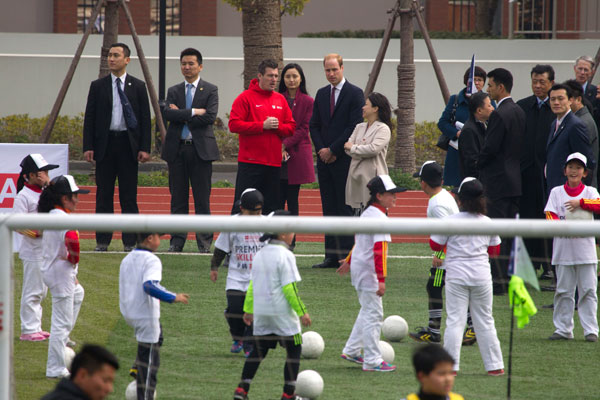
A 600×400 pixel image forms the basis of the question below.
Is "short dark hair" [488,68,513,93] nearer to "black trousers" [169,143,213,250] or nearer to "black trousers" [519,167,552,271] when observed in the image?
"black trousers" [519,167,552,271]

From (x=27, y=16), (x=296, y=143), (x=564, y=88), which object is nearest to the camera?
(x=564, y=88)

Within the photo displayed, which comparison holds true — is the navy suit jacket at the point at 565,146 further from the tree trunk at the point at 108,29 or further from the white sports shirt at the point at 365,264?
the tree trunk at the point at 108,29

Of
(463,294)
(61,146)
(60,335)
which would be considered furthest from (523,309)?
(61,146)

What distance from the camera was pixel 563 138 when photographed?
870cm

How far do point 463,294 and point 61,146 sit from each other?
6.18 m

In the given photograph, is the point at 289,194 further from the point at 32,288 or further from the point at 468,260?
the point at 32,288

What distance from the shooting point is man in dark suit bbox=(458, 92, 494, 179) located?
9062 millimetres

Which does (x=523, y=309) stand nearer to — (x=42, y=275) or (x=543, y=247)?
(x=543, y=247)

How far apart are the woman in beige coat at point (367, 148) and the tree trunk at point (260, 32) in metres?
5.60

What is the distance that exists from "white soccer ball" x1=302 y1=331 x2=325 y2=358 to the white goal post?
1324mm

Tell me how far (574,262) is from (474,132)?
2.27 m

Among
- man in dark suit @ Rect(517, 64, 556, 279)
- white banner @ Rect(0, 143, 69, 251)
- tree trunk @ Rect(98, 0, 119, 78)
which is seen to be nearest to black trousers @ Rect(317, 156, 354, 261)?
man in dark suit @ Rect(517, 64, 556, 279)

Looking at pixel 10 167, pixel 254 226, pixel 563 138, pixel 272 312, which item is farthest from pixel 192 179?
pixel 254 226

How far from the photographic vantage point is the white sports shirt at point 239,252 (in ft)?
19.2
